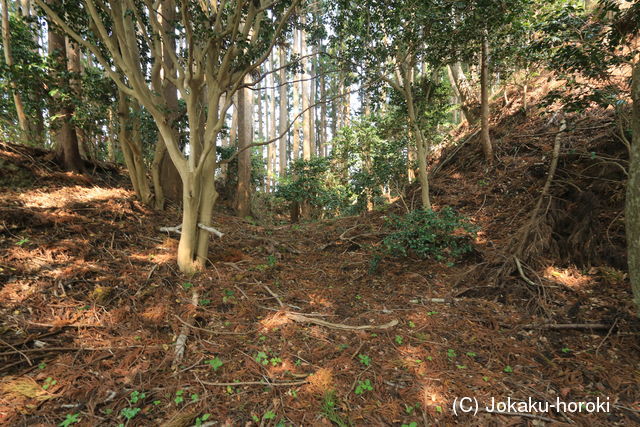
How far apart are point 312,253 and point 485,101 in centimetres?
581

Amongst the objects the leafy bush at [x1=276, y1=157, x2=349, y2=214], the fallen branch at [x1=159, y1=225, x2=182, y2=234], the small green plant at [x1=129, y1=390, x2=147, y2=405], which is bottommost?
the small green plant at [x1=129, y1=390, x2=147, y2=405]

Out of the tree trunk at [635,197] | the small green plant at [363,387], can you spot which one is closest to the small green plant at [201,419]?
the small green plant at [363,387]

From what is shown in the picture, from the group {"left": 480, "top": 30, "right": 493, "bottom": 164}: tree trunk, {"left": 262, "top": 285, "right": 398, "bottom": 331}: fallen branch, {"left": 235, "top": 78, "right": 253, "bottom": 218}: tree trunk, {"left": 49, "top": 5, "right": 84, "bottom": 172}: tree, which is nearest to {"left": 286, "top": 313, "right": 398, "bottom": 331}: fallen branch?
{"left": 262, "top": 285, "right": 398, "bottom": 331}: fallen branch

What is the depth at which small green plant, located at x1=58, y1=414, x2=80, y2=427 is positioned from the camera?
187 centimetres

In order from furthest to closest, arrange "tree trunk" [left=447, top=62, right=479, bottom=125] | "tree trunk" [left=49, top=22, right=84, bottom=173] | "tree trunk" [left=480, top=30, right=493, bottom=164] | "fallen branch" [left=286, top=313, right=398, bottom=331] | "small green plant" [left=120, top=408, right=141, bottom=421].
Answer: "tree trunk" [left=447, top=62, right=479, bottom=125]
"tree trunk" [left=480, top=30, right=493, bottom=164]
"tree trunk" [left=49, top=22, right=84, bottom=173]
"fallen branch" [left=286, top=313, right=398, bottom=331]
"small green plant" [left=120, top=408, right=141, bottom=421]

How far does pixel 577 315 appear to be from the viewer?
311 cm

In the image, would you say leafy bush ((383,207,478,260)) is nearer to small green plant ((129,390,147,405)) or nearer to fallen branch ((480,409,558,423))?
fallen branch ((480,409,558,423))

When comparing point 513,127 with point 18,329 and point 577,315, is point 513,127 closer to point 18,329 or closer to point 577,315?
point 577,315

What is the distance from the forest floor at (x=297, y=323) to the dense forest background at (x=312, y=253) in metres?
0.02

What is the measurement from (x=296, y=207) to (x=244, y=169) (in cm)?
267

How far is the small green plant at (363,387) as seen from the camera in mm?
2277

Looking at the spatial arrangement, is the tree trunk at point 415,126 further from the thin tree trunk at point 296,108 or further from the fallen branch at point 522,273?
the thin tree trunk at point 296,108

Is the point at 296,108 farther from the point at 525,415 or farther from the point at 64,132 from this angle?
the point at 525,415

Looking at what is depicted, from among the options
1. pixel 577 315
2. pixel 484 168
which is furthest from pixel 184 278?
pixel 484 168
